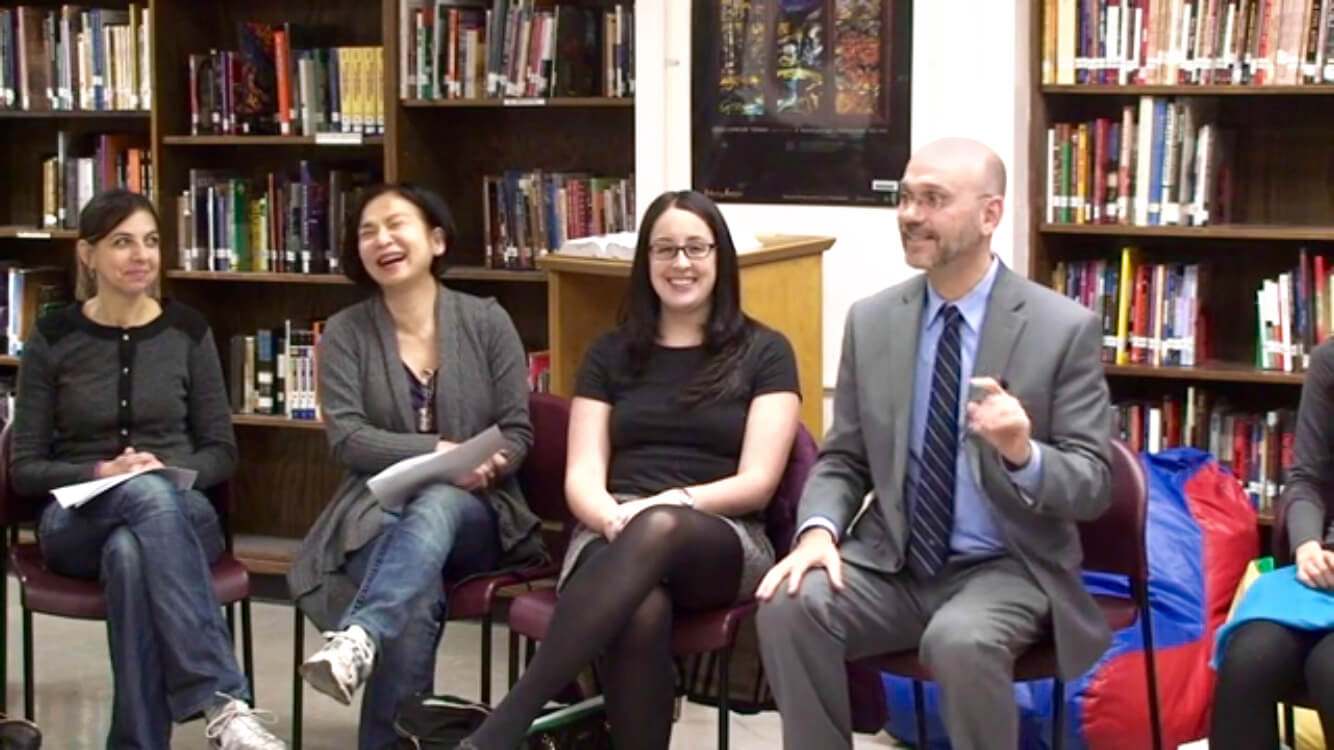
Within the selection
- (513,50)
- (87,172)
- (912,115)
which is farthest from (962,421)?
(87,172)

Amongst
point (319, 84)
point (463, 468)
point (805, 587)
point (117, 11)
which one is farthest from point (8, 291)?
point (805, 587)

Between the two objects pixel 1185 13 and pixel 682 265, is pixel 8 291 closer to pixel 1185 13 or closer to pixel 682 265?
pixel 682 265

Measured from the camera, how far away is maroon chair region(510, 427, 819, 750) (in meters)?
3.20

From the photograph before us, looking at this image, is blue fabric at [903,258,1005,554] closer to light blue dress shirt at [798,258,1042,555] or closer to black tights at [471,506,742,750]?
light blue dress shirt at [798,258,1042,555]

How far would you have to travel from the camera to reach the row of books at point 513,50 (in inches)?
190

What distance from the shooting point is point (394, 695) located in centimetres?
340

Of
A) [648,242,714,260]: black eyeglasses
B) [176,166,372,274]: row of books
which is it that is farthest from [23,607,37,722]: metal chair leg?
[176,166,372,274]: row of books

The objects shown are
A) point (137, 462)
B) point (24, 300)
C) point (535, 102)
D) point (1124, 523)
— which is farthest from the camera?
point (24, 300)

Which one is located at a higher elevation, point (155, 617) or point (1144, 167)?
point (1144, 167)

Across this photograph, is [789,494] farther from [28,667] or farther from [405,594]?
[28,667]

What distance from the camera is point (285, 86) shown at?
513cm

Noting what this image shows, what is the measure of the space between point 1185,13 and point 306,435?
283 centimetres

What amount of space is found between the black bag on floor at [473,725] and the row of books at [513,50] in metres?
1.97

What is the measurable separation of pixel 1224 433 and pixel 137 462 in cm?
240
